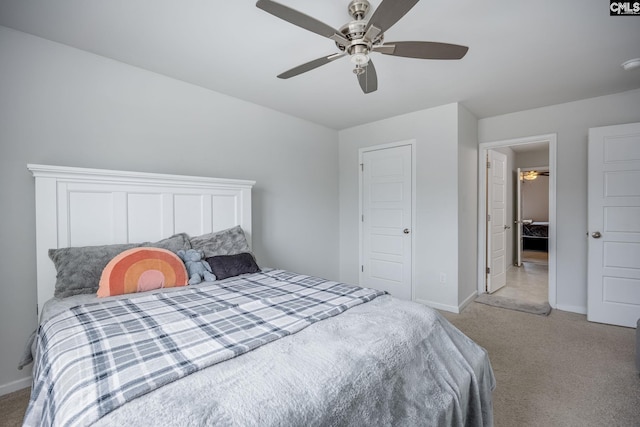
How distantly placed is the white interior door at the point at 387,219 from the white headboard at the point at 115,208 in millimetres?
2005

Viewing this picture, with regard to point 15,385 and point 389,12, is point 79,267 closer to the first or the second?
point 15,385

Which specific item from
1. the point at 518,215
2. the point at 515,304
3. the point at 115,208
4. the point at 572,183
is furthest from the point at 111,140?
the point at 518,215

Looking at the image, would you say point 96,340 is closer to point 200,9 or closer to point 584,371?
point 200,9

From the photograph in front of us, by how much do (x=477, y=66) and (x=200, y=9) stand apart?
6.99 ft

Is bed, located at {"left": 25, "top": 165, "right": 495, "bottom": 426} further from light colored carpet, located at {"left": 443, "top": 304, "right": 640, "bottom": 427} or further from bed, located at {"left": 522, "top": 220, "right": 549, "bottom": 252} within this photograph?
bed, located at {"left": 522, "top": 220, "right": 549, "bottom": 252}

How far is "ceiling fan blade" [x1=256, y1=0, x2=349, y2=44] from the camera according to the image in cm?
126

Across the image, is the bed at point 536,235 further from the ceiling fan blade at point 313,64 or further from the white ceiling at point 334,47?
the ceiling fan blade at point 313,64

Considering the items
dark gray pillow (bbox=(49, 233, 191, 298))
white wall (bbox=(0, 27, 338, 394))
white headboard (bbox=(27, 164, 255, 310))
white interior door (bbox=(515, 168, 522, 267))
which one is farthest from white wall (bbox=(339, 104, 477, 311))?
dark gray pillow (bbox=(49, 233, 191, 298))

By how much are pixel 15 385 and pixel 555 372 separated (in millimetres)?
3739

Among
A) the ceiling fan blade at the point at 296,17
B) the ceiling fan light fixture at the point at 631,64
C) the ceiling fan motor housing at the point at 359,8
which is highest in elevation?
the ceiling fan light fixture at the point at 631,64

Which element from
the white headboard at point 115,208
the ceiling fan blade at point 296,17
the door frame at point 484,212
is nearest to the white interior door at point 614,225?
the door frame at point 484,212

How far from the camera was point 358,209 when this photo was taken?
4.18 m

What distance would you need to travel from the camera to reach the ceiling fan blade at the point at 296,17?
1257 millimetres

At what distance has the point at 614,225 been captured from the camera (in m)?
2.93
